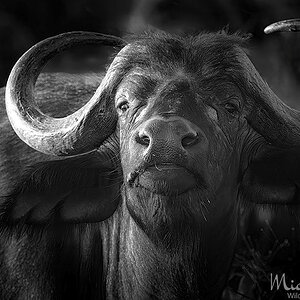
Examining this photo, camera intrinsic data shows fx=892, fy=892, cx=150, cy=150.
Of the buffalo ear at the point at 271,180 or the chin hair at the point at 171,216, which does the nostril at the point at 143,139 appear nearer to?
the chin hair at the point at 171,216

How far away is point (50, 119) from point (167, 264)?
3.09 feet

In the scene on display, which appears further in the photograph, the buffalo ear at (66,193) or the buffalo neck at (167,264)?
the buffalo ear at (66,193)

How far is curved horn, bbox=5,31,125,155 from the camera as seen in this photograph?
173 inches

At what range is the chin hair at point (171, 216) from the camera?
395 cm

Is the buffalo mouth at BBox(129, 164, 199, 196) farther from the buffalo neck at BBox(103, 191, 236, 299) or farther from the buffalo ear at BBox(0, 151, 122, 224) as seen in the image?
the buffalo ear at BBox(0, 151, 122, 224)

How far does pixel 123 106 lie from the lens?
4.27 m

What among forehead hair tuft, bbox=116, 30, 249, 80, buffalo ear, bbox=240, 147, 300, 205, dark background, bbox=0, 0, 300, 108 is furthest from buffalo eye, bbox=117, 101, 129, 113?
dark background, bbox=0, 0, 300, 108

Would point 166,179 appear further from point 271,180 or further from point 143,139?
point 271,180

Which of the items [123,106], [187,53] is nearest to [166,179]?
[123,106]

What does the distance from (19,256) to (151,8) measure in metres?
4.25
